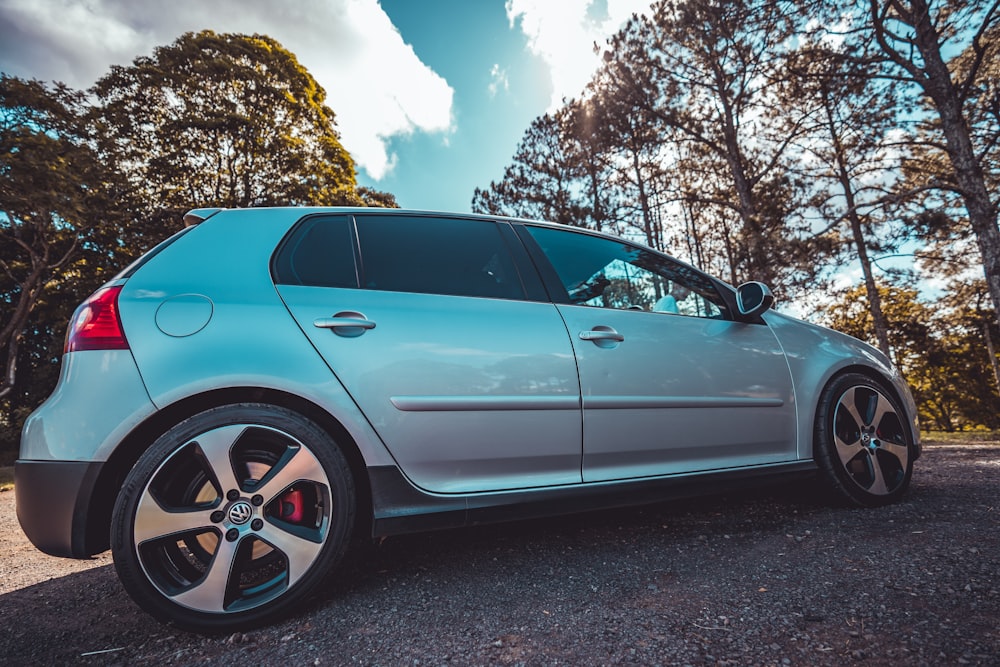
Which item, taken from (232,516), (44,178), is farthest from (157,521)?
(44,178)

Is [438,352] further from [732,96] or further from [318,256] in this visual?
[732,96]

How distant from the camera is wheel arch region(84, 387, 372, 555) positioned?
5.19 feet

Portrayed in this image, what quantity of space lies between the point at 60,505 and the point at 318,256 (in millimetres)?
1210

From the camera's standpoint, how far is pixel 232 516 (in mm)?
1563

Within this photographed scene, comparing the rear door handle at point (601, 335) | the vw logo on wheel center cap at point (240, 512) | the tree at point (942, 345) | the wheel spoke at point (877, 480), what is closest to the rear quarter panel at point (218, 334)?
the vw logo on wheel center cap at point (240, 512)

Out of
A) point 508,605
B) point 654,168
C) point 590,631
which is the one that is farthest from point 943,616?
point 654,168

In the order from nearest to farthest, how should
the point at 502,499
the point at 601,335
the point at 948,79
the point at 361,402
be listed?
the point at 361,402, the point at 502,499, the point at 601,335, the point at 948,79

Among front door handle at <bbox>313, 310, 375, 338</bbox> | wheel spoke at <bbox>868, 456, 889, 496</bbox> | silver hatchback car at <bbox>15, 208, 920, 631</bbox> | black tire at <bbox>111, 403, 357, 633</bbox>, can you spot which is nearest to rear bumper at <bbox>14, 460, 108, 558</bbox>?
silver hatchback car at <bbox>15, 208, 920, 631</bbox>

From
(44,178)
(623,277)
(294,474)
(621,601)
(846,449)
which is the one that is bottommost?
(621,601)

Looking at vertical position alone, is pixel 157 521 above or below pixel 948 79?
below

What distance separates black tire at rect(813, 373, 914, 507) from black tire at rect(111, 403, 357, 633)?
252 cm

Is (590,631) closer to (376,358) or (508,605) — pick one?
(508,605)

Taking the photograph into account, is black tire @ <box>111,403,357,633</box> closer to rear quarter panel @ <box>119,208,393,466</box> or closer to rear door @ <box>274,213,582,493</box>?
rear quarter panel @ <box>119,208,393,466</box>

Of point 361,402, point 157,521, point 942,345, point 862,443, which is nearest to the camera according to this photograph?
point 157,521
